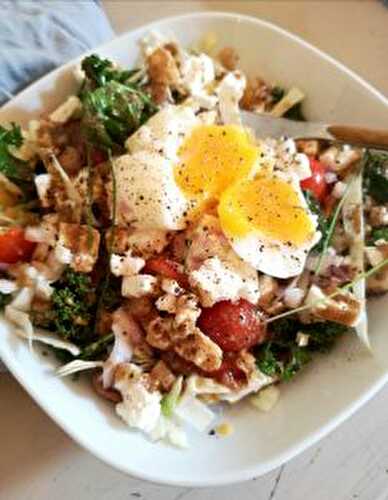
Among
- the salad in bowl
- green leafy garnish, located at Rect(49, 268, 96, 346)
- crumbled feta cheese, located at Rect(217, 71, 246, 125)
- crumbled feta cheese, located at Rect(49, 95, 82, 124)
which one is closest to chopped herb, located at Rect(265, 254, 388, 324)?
the salad in bowl

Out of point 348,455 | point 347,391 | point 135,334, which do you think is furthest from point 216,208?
point 348,455

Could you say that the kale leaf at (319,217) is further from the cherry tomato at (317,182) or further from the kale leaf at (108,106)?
the kale leaf at (108,106)

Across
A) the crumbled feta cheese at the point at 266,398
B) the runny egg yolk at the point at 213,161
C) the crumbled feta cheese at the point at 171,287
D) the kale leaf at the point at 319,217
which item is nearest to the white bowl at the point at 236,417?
the crumbled feta cheese at the point at 266,398

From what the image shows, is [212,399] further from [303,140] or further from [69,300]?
[303,140]

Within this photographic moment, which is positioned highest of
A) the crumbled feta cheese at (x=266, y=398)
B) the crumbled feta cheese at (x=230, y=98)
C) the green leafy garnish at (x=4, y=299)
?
the crumbled feta cheese at (x=230, y=98)

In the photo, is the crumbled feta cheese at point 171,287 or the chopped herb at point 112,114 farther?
the chopped herb at point 112,114

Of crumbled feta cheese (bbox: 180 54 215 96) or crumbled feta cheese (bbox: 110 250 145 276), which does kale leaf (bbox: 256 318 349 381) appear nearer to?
crumbled feta cheese (bbox: 110 250 145 276)

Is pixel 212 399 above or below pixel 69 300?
below
